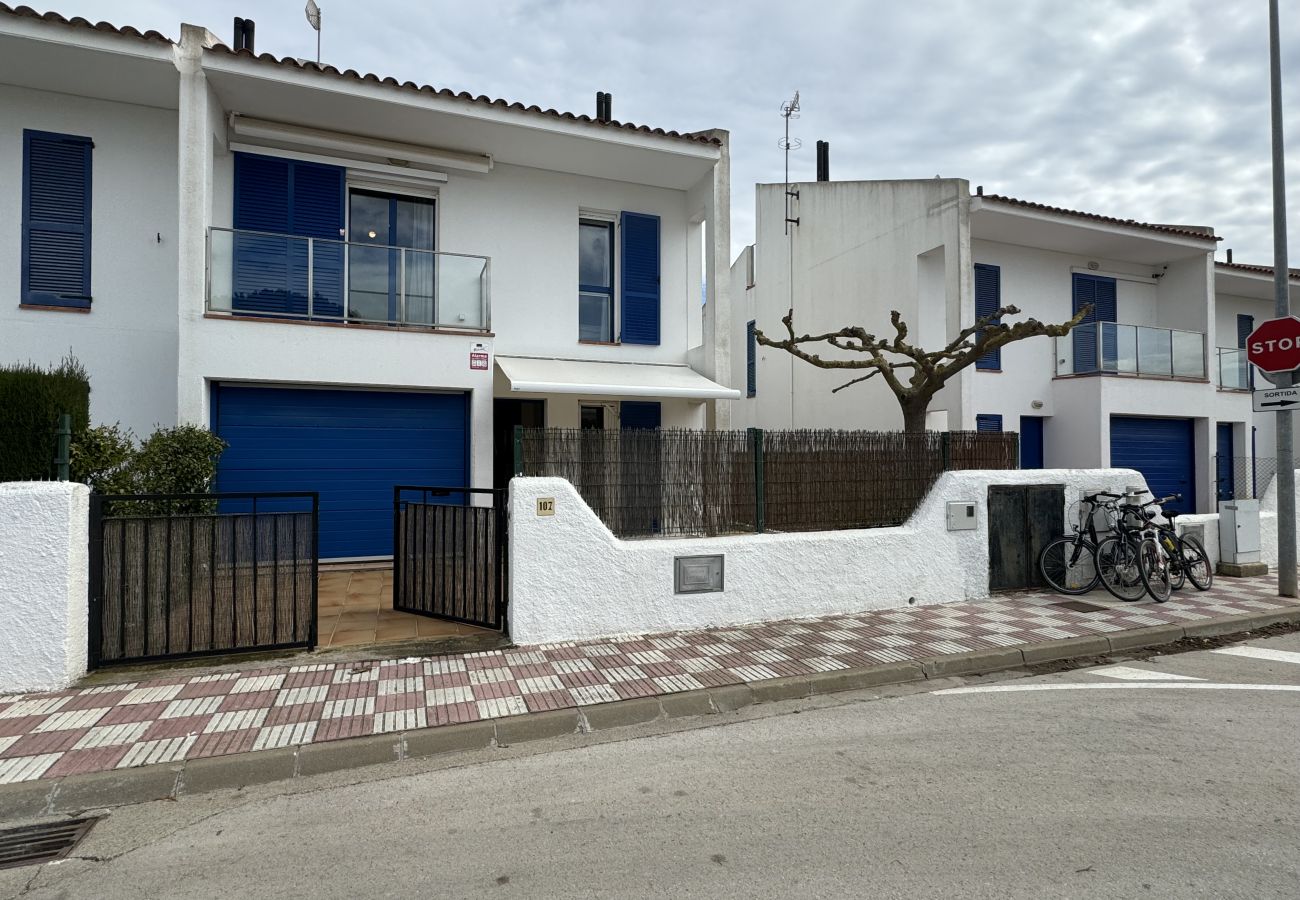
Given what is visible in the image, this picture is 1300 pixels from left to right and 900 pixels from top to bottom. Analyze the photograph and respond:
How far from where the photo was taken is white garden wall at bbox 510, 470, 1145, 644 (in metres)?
6.36

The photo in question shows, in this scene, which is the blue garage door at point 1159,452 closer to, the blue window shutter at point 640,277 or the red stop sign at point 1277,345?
the red stop sign at point 1277,345

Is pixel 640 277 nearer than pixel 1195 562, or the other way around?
pixel 1195 562

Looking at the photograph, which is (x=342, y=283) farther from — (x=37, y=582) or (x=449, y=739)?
(x=449, y=739)

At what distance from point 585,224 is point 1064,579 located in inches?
366

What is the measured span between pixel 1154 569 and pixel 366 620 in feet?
29.9

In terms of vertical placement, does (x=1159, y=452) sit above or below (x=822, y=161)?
below

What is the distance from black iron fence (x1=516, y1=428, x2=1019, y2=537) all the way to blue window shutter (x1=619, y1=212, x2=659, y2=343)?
16.7 feet

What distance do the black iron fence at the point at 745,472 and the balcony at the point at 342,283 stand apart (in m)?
4.22

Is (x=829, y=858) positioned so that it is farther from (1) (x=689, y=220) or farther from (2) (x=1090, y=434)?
(2) (x=1090, y=434)

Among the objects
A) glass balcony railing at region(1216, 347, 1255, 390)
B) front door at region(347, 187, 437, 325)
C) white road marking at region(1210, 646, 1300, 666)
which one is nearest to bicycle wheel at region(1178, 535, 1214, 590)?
white road marking at region(1210, 646, 1300, 666)

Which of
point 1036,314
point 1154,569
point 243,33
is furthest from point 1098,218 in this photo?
point 243,33

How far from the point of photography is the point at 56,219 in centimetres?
943

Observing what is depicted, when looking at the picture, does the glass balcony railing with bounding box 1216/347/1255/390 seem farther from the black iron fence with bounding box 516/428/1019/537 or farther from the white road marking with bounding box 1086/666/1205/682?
the white road marking with bounding box 1086/666/1205/682

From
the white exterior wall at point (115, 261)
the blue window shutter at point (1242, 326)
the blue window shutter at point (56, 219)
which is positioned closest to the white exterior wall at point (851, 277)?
the blue window shutter at point (1242, 326)
